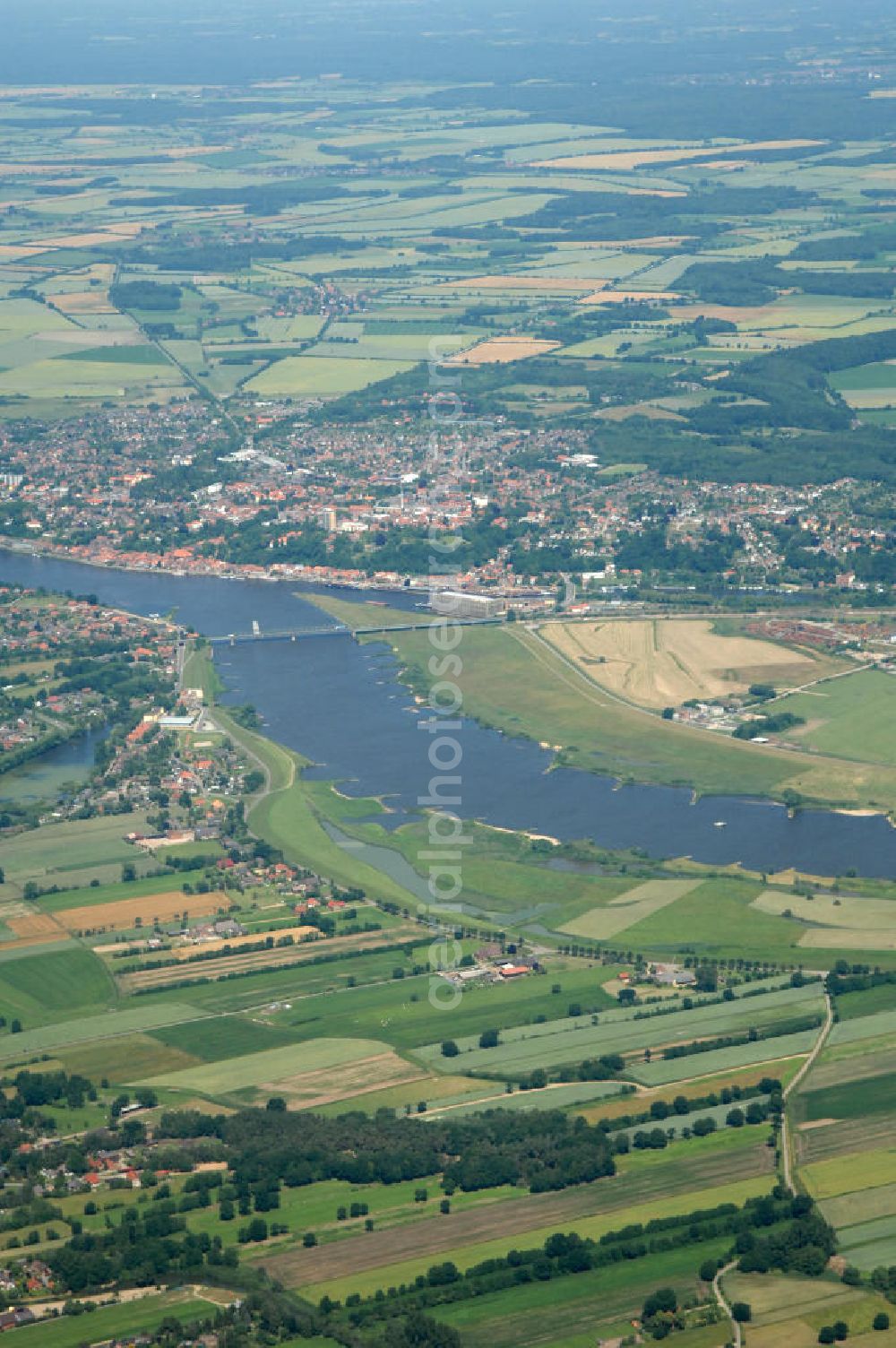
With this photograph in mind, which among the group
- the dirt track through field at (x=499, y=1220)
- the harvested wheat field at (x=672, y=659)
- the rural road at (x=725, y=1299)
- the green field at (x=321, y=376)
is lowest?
the dirt track through field at (x=499, y=1220)

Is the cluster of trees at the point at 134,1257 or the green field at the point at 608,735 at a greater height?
the green field at the point at 608,735

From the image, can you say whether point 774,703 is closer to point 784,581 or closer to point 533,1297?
point 784,581

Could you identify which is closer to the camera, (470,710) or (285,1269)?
(285,1269)

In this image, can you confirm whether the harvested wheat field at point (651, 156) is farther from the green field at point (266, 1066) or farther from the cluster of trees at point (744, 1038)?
the green field at point (266, 1066)

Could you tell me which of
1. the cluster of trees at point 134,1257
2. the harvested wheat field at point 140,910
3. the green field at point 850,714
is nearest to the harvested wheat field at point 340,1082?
the cluster of trees at point 134,1257

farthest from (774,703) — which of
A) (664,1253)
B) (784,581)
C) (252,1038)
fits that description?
(664,1253)

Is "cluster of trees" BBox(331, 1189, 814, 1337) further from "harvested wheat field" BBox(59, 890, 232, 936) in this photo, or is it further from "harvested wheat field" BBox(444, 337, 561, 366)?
"harvested wheat field" BBox(444, 337, 561, 366)
